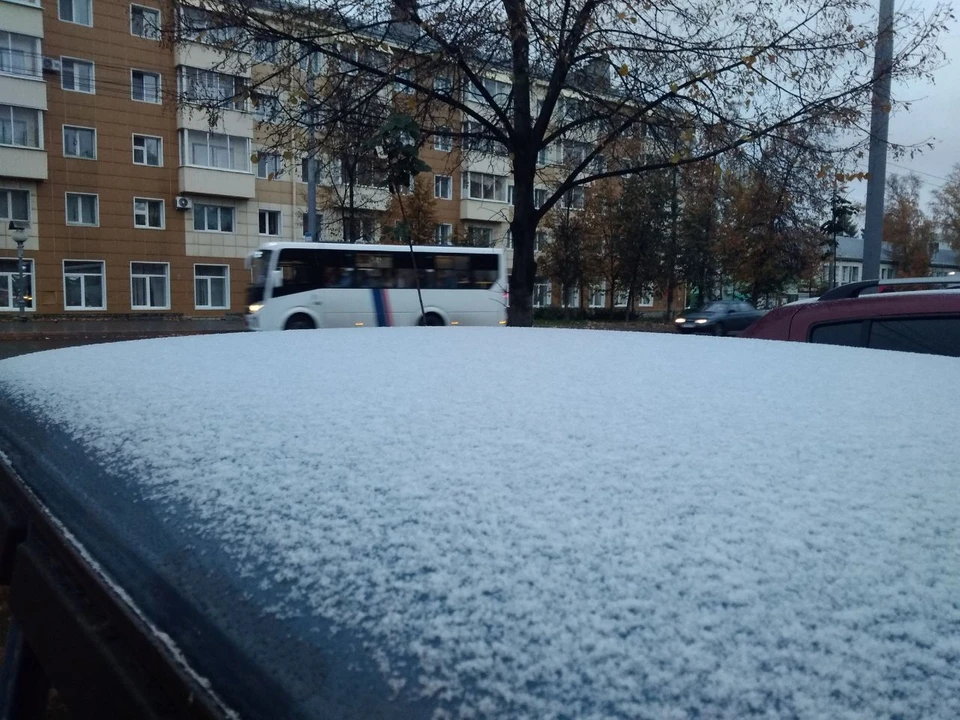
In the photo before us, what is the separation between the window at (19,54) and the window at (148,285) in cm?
837

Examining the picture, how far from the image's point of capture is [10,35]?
30.5m

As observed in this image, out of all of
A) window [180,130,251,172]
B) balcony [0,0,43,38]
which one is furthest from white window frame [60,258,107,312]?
balcony [0,0,43,38]

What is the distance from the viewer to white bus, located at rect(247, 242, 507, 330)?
72.6 ft

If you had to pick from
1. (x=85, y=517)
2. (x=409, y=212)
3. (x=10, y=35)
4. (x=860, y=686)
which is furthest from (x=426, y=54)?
(x=10, y=35)

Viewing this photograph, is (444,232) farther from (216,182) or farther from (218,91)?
(218,91)

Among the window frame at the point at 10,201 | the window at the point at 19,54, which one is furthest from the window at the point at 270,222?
the window at the point at 19,54

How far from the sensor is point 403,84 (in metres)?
11.2

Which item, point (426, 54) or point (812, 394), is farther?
point (426, 54)

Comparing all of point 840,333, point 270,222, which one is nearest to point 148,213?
point 270,222

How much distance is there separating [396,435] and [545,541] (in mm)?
454

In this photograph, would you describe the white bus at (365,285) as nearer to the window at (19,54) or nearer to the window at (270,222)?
the window at (19,54)

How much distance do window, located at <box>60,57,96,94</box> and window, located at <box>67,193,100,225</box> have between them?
4239 mm

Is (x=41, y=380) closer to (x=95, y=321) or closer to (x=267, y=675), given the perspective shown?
(x=267, y=675)

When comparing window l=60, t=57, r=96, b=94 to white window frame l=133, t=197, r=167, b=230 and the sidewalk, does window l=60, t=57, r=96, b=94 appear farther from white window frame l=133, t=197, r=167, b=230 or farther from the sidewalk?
the sidewalk
